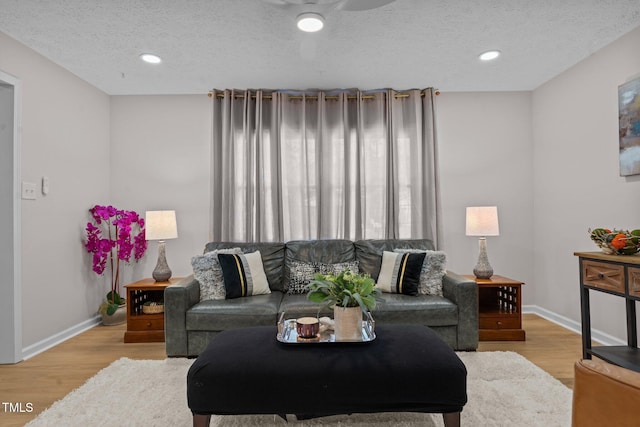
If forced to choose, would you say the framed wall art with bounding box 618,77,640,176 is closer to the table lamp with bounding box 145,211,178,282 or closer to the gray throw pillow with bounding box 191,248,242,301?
the gray throw pillow with bounding box 191,248,242,301

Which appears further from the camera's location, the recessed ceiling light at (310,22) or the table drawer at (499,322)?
the table drawer at (499,322)

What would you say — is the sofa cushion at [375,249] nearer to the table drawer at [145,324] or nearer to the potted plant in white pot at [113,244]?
the table drawer at [145,324]

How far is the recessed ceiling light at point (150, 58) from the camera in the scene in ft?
10.6

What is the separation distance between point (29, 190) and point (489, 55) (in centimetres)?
414

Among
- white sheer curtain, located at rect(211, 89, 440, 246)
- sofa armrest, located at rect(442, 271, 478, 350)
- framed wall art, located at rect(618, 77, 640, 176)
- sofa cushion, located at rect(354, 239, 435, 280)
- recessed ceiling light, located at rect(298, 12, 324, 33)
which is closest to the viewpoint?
recessed ceiling light, located at rect(298, 12, 324, 33)

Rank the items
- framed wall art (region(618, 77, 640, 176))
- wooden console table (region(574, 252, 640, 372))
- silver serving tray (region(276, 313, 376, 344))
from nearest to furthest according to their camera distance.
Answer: silver serving tray (region(276, 313, 376, 344)) < wooden console table (region(574, 252, 640, 372)) < framed wall art (region(618, 77, 640, 176))

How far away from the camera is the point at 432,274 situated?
3.30 meters

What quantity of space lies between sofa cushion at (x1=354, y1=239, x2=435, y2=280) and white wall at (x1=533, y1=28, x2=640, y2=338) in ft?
4.57

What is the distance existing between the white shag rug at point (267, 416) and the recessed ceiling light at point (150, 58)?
8.48ft

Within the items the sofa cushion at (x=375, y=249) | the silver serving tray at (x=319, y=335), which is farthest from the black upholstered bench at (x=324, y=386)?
the sofa cushion at (x=375, y=249)

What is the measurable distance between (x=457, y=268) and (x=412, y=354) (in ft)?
8.87

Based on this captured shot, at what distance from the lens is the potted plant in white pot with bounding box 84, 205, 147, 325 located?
380 centimetres

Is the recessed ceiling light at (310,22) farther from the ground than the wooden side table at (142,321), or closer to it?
farther from the ground

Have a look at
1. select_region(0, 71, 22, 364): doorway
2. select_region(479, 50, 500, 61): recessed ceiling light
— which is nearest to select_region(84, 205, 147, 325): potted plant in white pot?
select_region(0, 71, 22, 364): doorway
